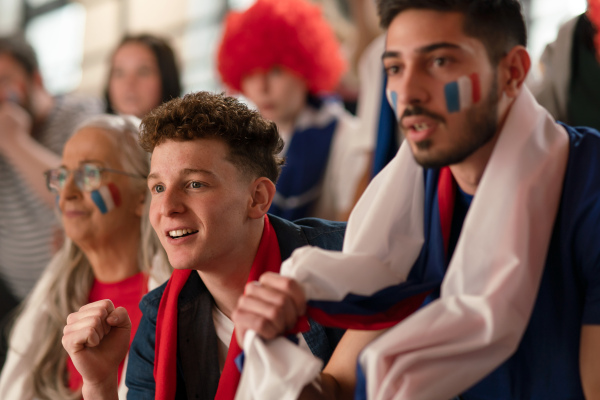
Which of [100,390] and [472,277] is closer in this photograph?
[472,277]

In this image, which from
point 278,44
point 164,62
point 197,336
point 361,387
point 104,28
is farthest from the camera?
point 104,28

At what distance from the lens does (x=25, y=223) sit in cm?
305

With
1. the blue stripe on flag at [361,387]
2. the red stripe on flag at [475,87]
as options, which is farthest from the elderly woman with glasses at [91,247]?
the red stripe on flag at [475,87]

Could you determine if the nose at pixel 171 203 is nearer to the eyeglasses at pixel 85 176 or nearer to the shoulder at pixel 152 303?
the shoulder at pixel 152 303

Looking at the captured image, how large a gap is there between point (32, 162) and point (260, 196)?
1.69 m

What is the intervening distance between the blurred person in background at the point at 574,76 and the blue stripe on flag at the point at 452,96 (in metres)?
1.01

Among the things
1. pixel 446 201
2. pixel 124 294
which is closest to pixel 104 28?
pixel 124 294

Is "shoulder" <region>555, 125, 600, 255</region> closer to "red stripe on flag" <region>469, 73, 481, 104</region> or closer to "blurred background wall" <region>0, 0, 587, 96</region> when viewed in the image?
"red stripe on flag" <region>469, 73, 481, 104</region>

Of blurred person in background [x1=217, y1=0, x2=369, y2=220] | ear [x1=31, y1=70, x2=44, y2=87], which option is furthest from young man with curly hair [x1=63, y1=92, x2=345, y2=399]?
ear [x1=31, y1=70, x2=44, y2=87]

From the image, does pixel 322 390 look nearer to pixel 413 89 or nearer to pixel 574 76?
pixel 413 89

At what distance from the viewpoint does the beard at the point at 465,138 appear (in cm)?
103

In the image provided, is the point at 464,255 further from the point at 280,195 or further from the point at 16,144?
the point at 16,144

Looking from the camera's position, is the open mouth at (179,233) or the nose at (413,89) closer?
the nose at (413,89)

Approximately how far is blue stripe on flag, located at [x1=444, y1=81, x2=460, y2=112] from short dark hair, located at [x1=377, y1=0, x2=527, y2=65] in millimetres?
76
